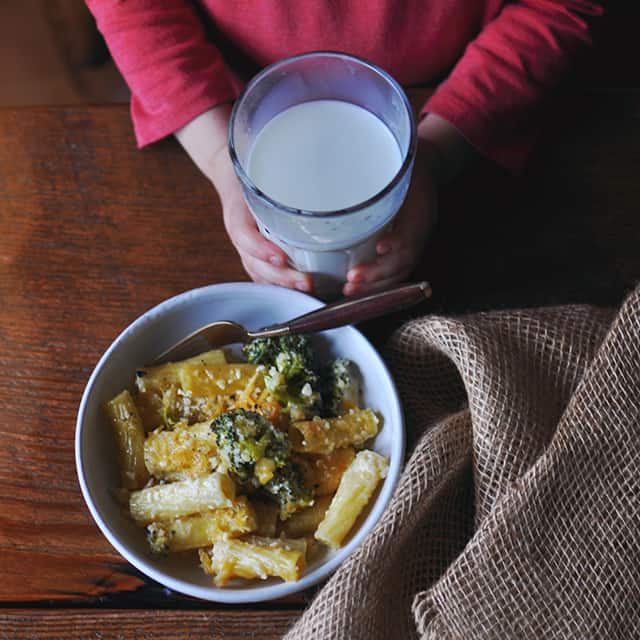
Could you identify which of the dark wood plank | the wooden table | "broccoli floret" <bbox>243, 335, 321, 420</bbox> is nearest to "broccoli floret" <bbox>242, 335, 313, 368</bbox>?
"broccoli floret" <bbox>243, 335, 321, 420</bbox>

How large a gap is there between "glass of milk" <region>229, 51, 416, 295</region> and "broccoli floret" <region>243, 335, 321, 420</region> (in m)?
0.10

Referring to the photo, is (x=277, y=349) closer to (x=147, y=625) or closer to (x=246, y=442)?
(x=246, y=442)

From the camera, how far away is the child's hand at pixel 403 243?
0.89 metres

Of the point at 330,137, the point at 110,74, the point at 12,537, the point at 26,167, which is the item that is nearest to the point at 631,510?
the point at 330,137

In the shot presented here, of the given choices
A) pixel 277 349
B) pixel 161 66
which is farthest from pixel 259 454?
pixel 161 66

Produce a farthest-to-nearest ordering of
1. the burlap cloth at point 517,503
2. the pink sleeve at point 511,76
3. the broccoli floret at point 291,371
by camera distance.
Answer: the pink sleeve at point 511,76
the broccoli floret at point 291,371
the burlap cloth at point 517,503

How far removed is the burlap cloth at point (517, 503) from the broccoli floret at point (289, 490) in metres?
0.08

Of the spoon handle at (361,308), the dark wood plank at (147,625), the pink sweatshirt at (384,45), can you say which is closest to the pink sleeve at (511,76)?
the pink sweatshirt at (384,45)

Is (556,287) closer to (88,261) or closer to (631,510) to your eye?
(631,510)

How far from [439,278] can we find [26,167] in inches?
21.8

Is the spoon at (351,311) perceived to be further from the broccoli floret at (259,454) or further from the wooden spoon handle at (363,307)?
the broccoli floret at (259,454)

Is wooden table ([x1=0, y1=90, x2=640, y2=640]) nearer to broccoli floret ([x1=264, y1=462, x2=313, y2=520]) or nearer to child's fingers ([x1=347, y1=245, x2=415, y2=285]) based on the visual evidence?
child's fingers ([x1=347, y1=245, x2=415, y2=285])

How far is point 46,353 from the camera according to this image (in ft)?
3.08

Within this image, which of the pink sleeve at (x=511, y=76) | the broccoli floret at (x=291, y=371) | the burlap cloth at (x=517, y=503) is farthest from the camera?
the pink sleeve at (x=511, y=76)
